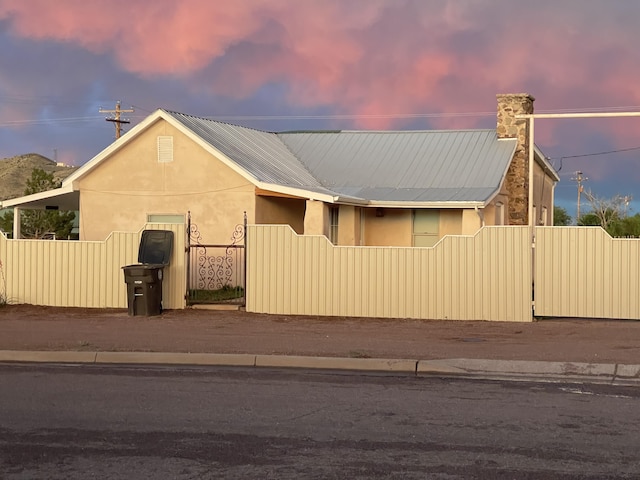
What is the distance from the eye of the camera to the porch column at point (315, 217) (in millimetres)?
23141

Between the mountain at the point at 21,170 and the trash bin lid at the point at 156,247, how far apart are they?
58.3 meters

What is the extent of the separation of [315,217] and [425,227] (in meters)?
4.12

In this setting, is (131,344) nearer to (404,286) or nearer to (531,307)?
(404,286)

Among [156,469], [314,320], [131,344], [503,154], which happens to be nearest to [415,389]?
[156,469]

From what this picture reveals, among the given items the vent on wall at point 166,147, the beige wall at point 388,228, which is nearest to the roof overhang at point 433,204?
the beige wall at point 388,228

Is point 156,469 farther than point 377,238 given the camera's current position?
No

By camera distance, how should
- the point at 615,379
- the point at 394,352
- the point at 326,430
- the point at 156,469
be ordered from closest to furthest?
1. the point at 156,469
2. the point at 326,430
3. the point at 615,379
4. the point at 394,352

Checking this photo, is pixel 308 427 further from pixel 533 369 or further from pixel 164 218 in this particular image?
pixel 164 218

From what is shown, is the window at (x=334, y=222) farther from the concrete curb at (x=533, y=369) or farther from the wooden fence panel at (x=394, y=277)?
the concrete curb at (x=533, y=369)

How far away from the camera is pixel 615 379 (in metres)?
11.7

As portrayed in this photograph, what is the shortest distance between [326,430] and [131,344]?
642cm

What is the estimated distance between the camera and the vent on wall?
24.3m

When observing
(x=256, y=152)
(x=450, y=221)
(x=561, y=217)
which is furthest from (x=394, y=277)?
(x=561, y=217)

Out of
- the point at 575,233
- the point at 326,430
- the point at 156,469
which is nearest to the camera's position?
the point at 156,469
